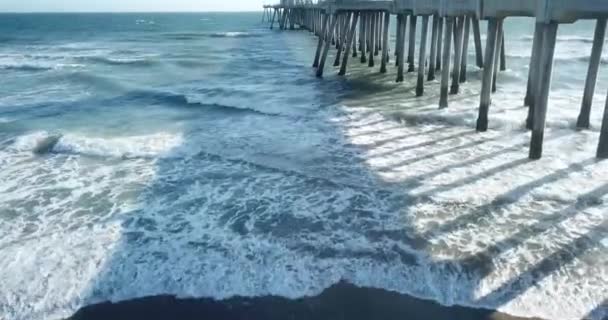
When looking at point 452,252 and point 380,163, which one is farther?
point 380,163

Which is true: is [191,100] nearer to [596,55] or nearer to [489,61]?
[489,61]

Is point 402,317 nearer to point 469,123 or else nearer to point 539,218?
point 539,218

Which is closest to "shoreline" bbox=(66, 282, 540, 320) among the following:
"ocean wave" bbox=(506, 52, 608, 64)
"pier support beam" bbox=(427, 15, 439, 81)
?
"pier support beam" bbox=(427, 15, 439, 81)

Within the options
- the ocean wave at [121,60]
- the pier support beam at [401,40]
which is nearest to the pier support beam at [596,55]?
the pier support beam at [401,40]

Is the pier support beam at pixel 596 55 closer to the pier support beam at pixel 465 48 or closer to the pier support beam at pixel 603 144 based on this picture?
the pier support beam at pixel 603 144

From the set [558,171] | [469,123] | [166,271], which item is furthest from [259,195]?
[469,123]
